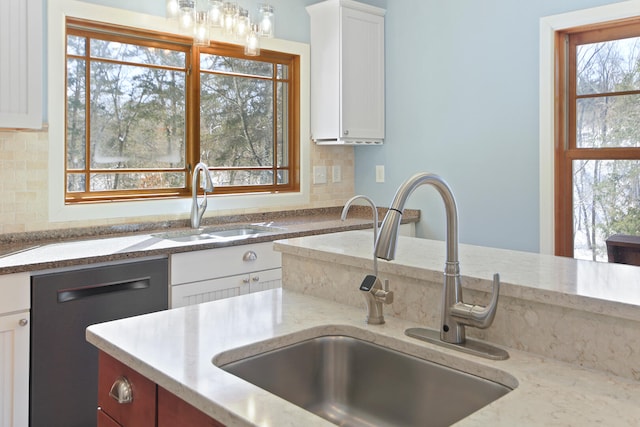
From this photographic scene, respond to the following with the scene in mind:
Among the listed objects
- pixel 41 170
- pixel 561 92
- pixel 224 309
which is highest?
pixel 561 92

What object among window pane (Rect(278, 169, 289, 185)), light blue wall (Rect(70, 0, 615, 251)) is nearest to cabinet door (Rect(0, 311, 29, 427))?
light blue wall (Rect(70, 0, 615, 251))

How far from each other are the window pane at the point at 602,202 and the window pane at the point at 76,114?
8.85 feet

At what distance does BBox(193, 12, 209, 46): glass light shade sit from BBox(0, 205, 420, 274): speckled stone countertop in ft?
3.35

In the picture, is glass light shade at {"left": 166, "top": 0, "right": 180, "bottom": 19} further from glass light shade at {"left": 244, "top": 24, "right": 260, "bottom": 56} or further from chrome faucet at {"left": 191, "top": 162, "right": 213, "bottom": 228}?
chrome faucet at {"left": 191, "top": 162, "right": 213, "bottom": 228}

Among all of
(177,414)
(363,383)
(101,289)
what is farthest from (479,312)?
(101,289)

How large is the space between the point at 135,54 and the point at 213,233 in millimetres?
1095

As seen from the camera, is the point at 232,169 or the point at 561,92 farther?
the point at 232,169

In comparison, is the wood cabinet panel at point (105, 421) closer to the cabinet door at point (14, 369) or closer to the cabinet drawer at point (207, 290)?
the cabinet door at point (14, 369)

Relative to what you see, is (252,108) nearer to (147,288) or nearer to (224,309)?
(147,288)

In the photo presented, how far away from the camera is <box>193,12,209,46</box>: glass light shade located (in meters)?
3.13

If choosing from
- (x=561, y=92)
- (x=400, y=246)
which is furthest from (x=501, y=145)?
(x=400, y=246)

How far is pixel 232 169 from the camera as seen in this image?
3.70 metres

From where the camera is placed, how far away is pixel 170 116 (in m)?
3.39

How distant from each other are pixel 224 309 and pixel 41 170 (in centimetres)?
173
